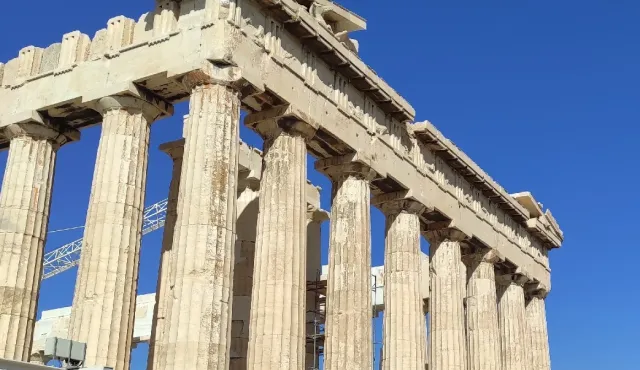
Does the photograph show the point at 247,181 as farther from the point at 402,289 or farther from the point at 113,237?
the point at 113,237

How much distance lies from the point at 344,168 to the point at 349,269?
3446 millimetres

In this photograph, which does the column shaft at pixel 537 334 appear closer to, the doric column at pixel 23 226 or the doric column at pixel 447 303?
the doric column at pixel 447 303

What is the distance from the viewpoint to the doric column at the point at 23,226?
980 inches

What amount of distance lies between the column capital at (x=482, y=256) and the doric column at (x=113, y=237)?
58.4ft

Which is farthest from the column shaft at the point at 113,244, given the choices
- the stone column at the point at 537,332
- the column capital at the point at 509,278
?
the stone column at the point at 537,332

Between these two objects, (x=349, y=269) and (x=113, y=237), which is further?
(x=349, y=269)

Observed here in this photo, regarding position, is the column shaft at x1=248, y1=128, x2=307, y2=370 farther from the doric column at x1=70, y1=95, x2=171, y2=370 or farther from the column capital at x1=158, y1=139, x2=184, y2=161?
the column capital at x1=158, y1=139, x2=184, y2=161

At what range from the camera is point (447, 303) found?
1326 inches

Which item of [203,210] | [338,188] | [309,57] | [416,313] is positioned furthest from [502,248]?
[203,210]

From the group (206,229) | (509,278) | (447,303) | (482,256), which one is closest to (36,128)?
(206,229)

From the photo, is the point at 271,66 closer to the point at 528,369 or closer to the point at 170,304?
the point at 170,304

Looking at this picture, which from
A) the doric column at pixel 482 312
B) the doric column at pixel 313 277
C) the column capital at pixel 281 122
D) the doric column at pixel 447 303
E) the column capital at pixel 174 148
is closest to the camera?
the column capital at pixel 281 122

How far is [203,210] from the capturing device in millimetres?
21797

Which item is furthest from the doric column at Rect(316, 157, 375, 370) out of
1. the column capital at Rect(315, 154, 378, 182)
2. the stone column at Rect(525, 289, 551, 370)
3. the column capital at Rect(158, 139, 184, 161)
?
the stone column at Rect(525, 289, 551, 370)
